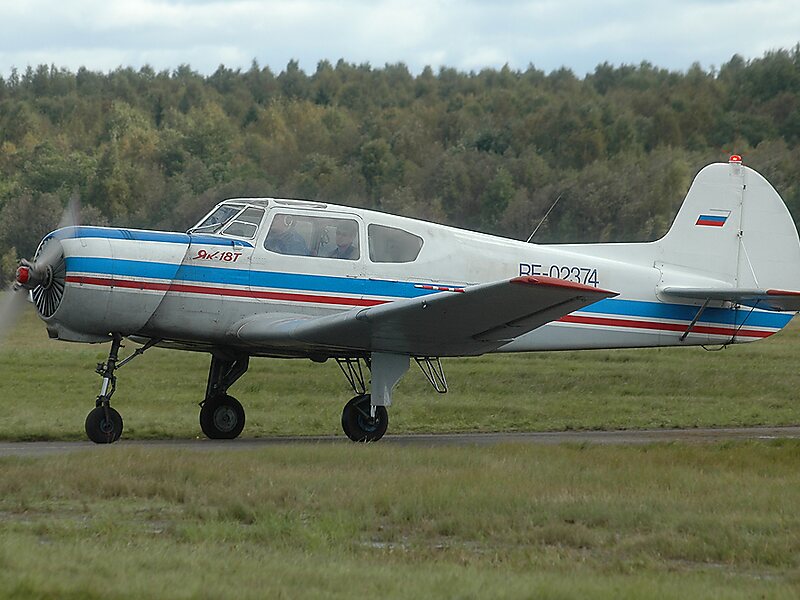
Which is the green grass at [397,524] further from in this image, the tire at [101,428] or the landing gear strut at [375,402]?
the landing gear strut at [375,402]

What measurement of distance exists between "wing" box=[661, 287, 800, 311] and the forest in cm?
1537

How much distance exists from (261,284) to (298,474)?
4.24 metres

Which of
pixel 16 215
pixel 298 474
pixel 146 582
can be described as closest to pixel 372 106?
pixel 16 215

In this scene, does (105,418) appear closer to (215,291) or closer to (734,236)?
(215,291)

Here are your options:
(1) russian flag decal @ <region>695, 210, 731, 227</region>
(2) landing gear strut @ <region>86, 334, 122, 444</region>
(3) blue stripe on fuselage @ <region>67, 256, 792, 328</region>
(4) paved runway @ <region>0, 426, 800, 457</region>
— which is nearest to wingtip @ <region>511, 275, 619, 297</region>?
(4) paved runway @ <region>0, 426, 800, 457</region>

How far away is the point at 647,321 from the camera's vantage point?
1609 cm

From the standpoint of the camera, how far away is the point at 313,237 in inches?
571

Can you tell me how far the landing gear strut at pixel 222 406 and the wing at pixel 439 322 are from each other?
1.15 metres

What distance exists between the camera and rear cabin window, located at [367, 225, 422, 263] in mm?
14734

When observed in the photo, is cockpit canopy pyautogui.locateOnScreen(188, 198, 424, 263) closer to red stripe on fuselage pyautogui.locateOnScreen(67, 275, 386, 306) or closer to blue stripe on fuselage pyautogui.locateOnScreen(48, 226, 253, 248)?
blue stripe on fuselage pyautogui.locateOnScreen(48, 226, 253, 248)

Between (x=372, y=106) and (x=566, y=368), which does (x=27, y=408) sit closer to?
(x=566, y=368)

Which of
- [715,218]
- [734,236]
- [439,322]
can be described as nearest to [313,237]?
[439,322]

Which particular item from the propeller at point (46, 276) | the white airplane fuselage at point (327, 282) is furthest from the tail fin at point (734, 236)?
the propeller at point (46, 276)

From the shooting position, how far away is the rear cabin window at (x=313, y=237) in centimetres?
1438
